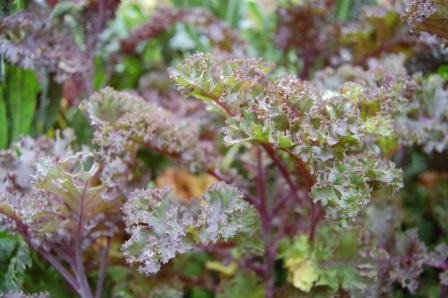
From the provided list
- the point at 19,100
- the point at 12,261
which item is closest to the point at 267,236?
the point at 12,261

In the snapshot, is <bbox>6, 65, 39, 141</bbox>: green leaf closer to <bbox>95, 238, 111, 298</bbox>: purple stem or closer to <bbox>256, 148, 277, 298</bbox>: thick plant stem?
<bbox>95, 238, 111, 298</bbox>: purple stem

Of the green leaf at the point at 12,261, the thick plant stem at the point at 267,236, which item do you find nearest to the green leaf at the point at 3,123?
the green leaf at the point at 12,261

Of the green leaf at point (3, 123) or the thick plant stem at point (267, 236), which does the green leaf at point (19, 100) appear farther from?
the thick plant stem at point (267, 236)

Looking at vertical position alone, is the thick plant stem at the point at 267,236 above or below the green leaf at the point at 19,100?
below

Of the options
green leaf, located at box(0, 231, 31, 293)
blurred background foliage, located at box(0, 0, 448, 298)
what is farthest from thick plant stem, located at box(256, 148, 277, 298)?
green leaf, located at box(0, 231, 31, 293)

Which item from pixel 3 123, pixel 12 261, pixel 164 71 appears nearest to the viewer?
pixel 12 261

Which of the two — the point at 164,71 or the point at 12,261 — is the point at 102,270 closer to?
the point at 12,261

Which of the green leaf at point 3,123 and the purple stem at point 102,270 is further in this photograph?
the green leaf at point 3,123

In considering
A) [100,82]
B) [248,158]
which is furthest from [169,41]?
[248,158]

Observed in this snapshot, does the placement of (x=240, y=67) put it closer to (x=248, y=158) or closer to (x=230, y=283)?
(x=248, y=158)
